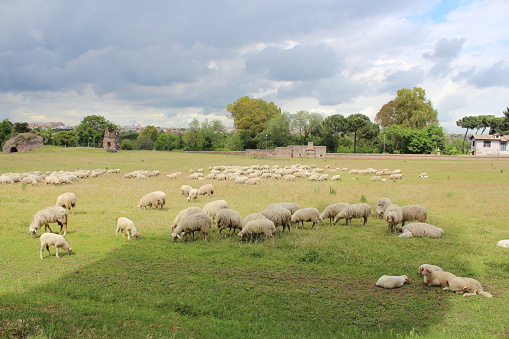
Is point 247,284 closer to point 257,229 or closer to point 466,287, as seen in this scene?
point 257,229

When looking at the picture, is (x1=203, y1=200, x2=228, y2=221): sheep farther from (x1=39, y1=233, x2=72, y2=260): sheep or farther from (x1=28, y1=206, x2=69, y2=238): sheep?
(x1=39, y1=233, x2=72, y2=260): sheep

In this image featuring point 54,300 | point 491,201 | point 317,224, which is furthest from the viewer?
point 491,201

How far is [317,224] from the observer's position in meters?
12.4

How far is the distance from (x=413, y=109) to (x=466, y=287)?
82.9 meters

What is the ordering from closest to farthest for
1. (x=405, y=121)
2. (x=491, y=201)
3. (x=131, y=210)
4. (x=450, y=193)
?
1. (x=131, y=210)
2. (x=491, y=201)
3. (x=450, y=193)
4. (x=405, y=121)

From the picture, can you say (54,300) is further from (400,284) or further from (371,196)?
(371,196)

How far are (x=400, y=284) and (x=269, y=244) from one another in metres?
3.88

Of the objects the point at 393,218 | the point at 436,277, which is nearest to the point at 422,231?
the point at 393,218

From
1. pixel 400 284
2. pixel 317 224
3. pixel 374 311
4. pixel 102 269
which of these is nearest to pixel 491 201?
pixel 317 224

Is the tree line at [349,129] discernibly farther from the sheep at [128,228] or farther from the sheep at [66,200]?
the sheep at [128,228]

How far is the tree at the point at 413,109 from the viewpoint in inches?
3142

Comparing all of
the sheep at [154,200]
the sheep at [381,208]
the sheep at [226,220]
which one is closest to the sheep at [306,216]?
the sheep at [226,220]

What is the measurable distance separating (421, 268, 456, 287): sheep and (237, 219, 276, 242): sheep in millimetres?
4394

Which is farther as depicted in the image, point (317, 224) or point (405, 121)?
point (405, 121)
